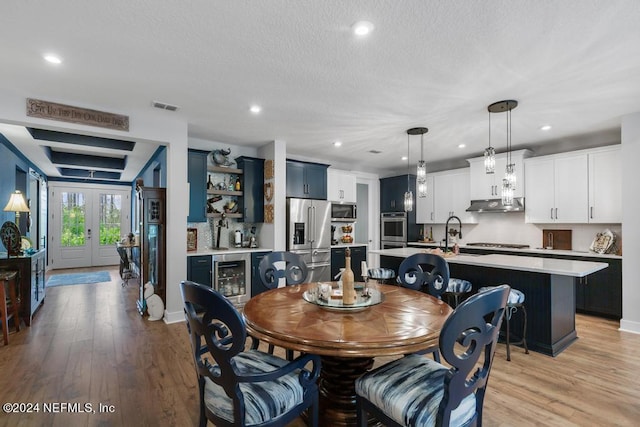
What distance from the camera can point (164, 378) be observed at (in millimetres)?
2629

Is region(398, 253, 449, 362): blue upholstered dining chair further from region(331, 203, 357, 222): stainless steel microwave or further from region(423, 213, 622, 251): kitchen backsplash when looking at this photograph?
region(423, 213, 622, 251): kitchen backsplash

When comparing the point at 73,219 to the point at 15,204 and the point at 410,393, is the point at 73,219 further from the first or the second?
the point at 410,393

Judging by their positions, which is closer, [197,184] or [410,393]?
[410,393]

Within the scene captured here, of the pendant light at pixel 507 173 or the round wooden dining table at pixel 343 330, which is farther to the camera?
the pendant light at pixel 507 173

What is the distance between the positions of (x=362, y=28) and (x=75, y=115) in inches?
126

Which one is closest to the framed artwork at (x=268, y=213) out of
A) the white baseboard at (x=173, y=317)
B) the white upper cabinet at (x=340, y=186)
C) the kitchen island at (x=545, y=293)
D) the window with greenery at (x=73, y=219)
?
the white upper cabinet at (x=340, y=186)

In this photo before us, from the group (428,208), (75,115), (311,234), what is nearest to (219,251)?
(311,234)

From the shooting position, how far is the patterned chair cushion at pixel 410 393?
1.37 metres

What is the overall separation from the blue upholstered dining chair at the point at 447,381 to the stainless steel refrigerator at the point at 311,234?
148 inches

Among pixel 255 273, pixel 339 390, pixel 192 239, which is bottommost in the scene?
pixel 339 390

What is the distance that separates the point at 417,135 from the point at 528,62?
2235mm

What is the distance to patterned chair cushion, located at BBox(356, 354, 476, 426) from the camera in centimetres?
137

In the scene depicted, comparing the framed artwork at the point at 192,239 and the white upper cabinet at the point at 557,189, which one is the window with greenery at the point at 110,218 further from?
the white upper cabinet at the point at 557,189

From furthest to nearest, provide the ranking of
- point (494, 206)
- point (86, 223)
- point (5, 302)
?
point (86, 223) → point (494, 206) → point (5, 302)
